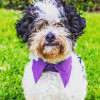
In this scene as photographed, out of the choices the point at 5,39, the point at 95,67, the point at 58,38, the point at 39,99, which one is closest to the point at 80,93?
the point at 39,99

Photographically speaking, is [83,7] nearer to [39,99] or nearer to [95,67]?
[95,67]

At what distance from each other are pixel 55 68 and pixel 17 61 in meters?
1.64

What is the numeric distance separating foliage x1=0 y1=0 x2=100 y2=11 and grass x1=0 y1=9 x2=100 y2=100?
3605mm

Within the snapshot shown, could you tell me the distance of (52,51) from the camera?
2.88 meters

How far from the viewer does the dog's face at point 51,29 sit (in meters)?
2.86

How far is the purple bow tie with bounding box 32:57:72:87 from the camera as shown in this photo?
10.0ft

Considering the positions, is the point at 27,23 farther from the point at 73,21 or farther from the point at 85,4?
the point at 85,4

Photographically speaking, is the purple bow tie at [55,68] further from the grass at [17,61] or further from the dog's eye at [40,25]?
the grass at [17,61]

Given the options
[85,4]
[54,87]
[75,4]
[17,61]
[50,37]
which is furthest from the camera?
[85,4]

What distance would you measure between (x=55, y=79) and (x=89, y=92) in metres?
1.17

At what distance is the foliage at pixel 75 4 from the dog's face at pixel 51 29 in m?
6.43

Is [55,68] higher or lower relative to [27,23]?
lower

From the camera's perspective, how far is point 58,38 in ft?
9.28

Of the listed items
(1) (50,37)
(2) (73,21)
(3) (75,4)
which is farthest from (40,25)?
(3) (75,4)
